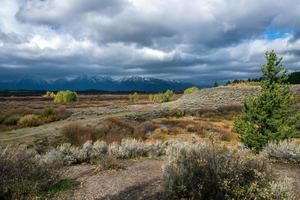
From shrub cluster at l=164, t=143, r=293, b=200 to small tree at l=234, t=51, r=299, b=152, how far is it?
7.91 meters

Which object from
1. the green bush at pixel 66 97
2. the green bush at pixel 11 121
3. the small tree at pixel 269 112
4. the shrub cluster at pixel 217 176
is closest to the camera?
the shrub cluster at pixel 217 176

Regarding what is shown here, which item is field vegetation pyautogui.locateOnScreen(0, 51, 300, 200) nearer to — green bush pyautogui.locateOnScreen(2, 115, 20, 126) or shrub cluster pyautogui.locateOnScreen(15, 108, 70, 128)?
shrub cluster pyautogui.locateOnScreen(15, 108, 70, 128)

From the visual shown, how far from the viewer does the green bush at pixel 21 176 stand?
7.90 metres

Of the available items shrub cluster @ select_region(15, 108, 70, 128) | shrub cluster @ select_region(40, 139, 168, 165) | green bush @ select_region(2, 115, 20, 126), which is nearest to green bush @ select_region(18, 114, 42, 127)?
shrub cluster @ select_region(15, 108, 70, 128)

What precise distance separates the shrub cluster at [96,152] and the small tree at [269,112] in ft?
13.3

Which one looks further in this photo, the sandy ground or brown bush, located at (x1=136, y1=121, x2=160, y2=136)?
brown bush, located at (x1=136, y1=121, x2=160, y2=136)

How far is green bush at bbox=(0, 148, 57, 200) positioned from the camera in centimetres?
790

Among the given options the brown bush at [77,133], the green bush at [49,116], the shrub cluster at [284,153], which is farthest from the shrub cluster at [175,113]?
the shrub cluster at [284,153]

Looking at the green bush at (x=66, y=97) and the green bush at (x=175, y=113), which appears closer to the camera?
the green bush at (x=175, y=113)

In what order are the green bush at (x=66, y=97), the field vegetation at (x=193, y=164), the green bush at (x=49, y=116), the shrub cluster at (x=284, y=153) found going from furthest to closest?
the green bush at (x=66, y=97)
the green bush at (x=49, y=116)
the shrub cluster at (x=284, y=153)
the field vegetation at (x=193, y=164)

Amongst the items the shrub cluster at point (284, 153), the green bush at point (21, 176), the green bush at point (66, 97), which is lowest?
the green bush at point (66, 97)

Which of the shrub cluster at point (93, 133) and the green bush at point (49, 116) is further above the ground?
the shrub cluster at point (93, 133)

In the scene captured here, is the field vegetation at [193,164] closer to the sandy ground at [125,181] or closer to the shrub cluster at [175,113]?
the sandy ground at [125,181]

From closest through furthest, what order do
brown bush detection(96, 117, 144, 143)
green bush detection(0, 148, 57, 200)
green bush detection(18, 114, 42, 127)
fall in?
green bush detection(0, 148, 57, 200)
brown bush detection(96, 117, 144, 143)
green bush detection(18, 114, 42, 127)
